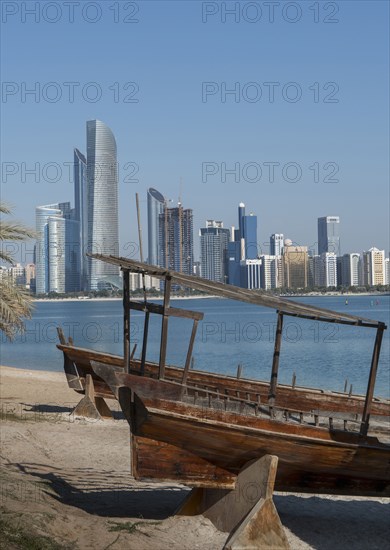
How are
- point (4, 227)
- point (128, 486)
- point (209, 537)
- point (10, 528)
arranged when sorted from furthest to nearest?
point (4, 227) < point (128, 486) < point (209, 537) < point (10, 528)

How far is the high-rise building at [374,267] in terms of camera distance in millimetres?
188938

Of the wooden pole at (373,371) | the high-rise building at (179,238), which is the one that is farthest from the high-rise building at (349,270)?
the wooden pole at (373,371)

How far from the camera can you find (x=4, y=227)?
1920cm

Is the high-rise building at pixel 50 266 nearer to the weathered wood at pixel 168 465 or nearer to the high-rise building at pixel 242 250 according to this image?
the high-rise building at pixel 242 250

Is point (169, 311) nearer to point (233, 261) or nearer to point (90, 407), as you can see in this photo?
point (90, 407)

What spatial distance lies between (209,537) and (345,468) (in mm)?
1986

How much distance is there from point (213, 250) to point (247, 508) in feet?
508

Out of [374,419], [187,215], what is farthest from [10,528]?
[187,215]

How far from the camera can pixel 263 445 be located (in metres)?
10.5

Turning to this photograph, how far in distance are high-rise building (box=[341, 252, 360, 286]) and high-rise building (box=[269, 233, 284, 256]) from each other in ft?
48.3

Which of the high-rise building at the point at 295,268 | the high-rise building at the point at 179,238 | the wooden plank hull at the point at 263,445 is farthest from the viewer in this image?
the high-rise building at the point at 295,268

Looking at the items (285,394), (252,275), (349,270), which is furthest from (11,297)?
(349,270)

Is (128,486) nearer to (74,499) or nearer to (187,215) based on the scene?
(74,499)

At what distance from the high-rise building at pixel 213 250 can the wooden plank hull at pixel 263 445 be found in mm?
136654
